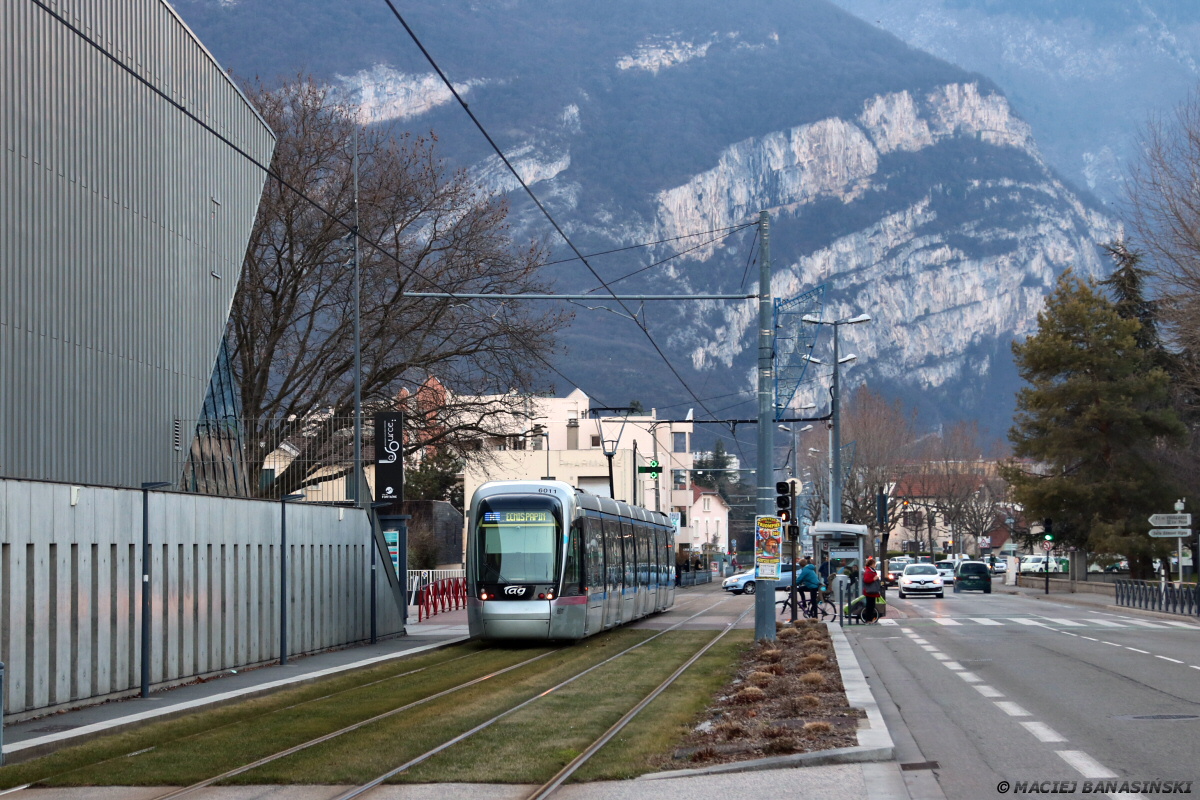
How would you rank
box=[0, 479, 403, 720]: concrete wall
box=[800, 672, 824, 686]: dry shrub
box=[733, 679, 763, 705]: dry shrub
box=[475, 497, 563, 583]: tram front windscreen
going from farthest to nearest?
1. box=[475, 497, 563, 583]: tram front windscreen
2. box=[800, 672, 824, 686]: dry shrub
3. box=[733, 679, 763, 705]: dry shrub
4. box=[0, 479, 403, 720]: concrete wall

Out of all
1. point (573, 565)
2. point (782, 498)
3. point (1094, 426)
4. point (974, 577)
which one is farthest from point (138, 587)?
point (1094, 426)

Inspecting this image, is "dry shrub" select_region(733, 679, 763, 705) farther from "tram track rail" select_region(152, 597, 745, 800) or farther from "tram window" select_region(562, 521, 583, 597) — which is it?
"tram window" select_region(562, 521, 583, 597)

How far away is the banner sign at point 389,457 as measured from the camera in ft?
94.0

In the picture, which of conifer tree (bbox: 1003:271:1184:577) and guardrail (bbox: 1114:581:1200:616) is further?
conifer tree (bbox: 1003:271:1184:577)

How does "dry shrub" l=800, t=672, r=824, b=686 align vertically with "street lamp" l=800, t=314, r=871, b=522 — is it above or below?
below

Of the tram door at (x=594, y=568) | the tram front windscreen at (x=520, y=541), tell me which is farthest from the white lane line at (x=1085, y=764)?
the tram door at (x=594, y=568)

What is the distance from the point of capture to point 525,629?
24.6m

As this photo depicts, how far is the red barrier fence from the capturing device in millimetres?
37000

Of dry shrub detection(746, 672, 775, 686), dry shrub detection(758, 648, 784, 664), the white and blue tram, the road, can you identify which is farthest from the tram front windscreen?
dry shrub detection(746, 672, 775, 686)

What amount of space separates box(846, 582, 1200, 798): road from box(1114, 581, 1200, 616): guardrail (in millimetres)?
9899

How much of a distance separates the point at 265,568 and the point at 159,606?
380 centimetres

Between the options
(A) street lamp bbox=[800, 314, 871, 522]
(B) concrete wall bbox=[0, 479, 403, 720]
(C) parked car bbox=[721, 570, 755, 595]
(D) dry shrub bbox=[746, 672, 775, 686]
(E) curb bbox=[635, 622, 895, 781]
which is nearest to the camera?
(E) curb bbox=[635, 622, 895, 781]

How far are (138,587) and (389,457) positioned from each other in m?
12.4

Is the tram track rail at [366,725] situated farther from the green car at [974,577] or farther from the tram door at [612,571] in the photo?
the green car at [974,577]
